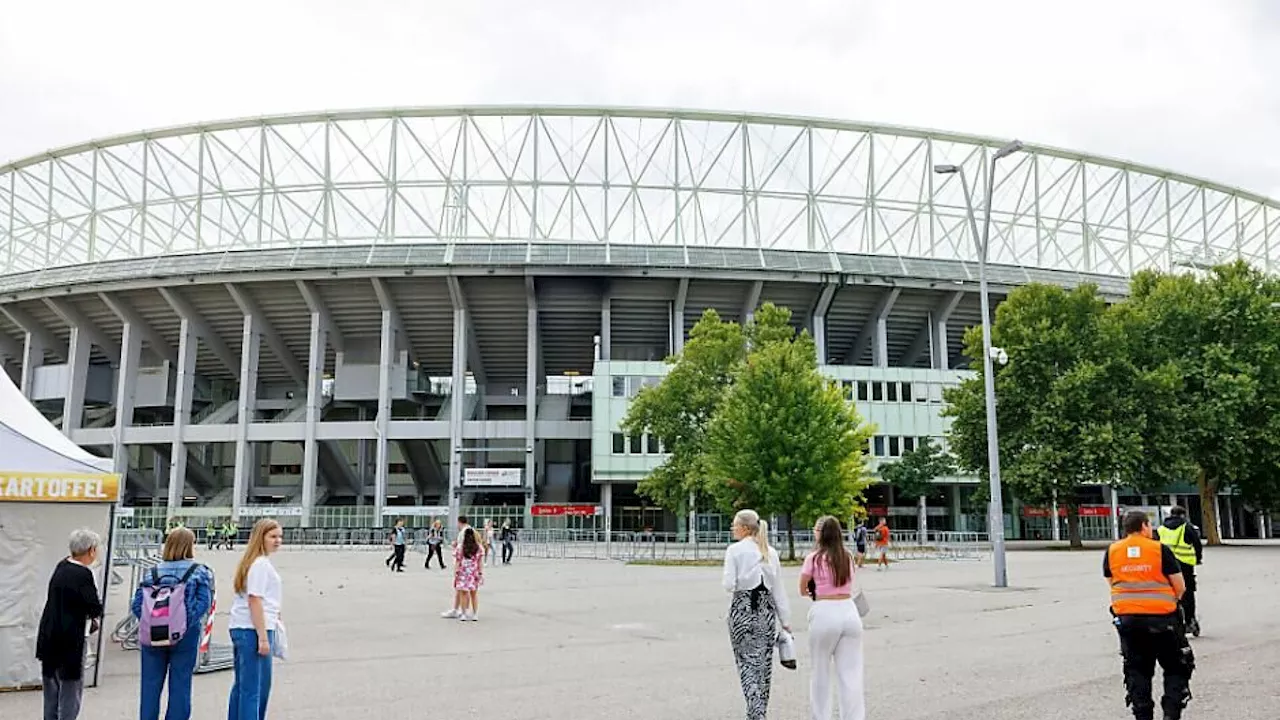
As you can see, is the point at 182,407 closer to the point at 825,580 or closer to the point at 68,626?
the point at 68,626

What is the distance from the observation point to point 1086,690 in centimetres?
851

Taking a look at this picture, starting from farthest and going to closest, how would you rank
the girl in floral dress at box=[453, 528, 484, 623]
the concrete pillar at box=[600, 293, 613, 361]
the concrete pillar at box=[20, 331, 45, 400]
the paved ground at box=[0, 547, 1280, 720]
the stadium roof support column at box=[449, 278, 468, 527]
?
the concrete pillar at box=[20, 331, 45, 400] → the stadium roof support column at box=[449, 278, 468, 527] → the concrete pillar at box=[600, 293, 613, 361] → the girl in floral dress at box=[453, 528, 484, 623] → the paved ground at box=[0, 547, 1280, 720]

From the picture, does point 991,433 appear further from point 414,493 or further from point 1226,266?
point 414,493

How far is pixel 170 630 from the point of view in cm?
641

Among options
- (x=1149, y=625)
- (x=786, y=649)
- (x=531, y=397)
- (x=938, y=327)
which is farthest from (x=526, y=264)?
(x=1149, y=625)

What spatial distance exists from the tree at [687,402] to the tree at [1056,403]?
937 centimetres

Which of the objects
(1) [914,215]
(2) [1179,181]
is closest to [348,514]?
(1) [914,215]

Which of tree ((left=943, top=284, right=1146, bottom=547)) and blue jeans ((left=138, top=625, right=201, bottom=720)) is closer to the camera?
blue jeans ((left=138, top=625, right=201, bottom=720))

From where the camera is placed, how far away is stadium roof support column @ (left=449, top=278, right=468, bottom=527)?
5297 centimetres

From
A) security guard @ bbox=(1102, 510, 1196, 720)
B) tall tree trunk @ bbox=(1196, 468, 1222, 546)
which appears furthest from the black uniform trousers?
tall tree trunk @ bbox=(1196, 468, 1222, 546)

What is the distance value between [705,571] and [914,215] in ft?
126

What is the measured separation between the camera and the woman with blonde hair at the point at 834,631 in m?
6.45

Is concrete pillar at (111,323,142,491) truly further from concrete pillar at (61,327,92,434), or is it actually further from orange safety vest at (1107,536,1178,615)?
orange safety vest at (1107,536,1178,615)

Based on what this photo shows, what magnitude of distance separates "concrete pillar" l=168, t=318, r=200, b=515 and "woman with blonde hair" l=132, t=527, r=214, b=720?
5303 cm
